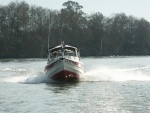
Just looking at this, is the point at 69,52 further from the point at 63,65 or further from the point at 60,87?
the point at 60,87

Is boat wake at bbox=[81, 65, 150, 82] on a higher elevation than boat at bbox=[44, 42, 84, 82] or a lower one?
lower

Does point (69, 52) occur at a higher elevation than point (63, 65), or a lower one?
higher

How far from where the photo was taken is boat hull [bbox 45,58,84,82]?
36188 mm

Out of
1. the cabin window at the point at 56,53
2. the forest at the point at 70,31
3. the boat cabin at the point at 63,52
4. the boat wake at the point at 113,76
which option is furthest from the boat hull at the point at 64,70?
Result: the forest at the point at 70,31

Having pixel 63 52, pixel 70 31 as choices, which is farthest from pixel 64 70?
pixel 70 31

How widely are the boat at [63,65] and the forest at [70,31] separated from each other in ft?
261

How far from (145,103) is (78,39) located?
393 ft

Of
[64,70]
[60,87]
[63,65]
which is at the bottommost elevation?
[60,87]

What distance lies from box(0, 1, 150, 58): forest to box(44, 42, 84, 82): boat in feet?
261

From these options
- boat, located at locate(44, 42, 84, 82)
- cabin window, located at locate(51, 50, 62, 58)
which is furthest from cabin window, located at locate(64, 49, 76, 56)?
cabin window, located at locate(51, 50, 62, 58)

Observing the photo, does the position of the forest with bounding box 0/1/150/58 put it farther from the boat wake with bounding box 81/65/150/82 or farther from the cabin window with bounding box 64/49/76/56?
the cabin window with bounding box 64/49/76/56

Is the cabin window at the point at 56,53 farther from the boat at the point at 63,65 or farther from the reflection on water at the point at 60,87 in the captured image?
the reflection on water at the point at 60,87

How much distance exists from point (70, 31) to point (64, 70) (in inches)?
4175

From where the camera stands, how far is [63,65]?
36156 mm
